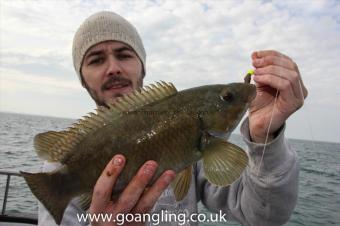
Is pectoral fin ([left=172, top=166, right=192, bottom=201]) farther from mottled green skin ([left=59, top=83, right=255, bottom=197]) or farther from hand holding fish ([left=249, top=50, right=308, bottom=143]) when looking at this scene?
hand holding fish ([left=249, top=50, right=308, bottom=143])

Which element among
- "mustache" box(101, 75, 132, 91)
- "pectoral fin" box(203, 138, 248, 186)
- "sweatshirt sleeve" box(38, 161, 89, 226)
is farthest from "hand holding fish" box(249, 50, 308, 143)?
"sweatshirt sleeve" box(38, 161, 89, 226)

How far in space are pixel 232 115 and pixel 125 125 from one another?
0.85 metres

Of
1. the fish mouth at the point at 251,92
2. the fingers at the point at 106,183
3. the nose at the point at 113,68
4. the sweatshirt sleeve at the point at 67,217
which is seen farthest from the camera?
the nose at the point at 113,68

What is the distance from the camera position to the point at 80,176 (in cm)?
246

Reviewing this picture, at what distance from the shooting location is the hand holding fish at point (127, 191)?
239 centimetres

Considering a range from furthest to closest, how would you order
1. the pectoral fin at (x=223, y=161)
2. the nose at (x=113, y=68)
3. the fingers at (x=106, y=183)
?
the nose at (x=113, y=68) < the pectoral fin at (x=223, y=161) < the fingers at (x=106, y=183)

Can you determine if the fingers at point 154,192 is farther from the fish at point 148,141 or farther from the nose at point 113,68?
the nose at point 113,68

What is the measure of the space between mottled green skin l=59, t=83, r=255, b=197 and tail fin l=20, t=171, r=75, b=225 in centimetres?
9

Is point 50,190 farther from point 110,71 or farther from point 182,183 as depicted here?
point 110,71

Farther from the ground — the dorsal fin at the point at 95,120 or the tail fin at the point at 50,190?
the dorsal fin at the point at 95,120

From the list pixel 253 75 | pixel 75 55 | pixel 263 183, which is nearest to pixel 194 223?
pixel 263 183

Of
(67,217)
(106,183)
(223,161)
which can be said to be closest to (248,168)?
(223,161)

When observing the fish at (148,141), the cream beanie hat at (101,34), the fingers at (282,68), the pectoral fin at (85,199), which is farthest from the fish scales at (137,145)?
the cream beanie hat at (101,34)

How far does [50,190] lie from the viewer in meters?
2.48
